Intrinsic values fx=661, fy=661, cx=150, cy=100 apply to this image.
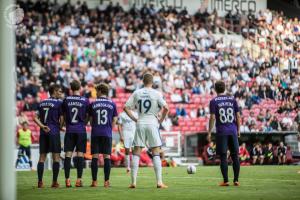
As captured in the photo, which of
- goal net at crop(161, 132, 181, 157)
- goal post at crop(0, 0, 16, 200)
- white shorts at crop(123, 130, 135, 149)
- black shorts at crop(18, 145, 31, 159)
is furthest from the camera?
goal net at crop(161, 132, 181, 157)

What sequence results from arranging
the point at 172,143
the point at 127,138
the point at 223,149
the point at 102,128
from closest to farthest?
the point at 223,149 < the point at 102,128 < the point at 127,138 < the point at 172,143

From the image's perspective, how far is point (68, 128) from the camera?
12.8 meters

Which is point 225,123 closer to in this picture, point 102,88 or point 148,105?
point 148,105

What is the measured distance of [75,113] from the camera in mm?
12828

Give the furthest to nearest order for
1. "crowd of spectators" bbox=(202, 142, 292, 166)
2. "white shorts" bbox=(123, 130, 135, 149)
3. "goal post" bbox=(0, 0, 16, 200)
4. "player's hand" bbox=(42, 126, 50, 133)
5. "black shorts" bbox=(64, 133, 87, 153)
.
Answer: "crowd of spectators" bbox=(202, 142, 292, 166)
"white shorts" bbox=(123, 130, 135, 149)
"player's hand" bbox=(42, 126, 50, 133)
"black shorts" bbox=(64, 133, 87, 153)
"goal post" bbox=(0, 0, 16, 200)

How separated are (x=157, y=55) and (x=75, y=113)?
81.4ft

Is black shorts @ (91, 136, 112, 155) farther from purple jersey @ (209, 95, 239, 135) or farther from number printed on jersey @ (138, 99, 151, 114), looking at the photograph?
purple jersey @ (209, 95, 239, 135)

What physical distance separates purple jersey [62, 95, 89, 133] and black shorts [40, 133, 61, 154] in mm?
356

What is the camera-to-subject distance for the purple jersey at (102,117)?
41.6ft

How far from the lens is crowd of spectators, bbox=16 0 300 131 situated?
33.4m

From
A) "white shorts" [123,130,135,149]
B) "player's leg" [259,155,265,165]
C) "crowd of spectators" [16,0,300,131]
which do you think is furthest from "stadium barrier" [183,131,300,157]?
"white shorts" [123,130,135,149]

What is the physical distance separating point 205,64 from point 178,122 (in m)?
6.00

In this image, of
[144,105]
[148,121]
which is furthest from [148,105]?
[148,121]

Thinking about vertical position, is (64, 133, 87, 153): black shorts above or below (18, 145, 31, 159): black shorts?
below
